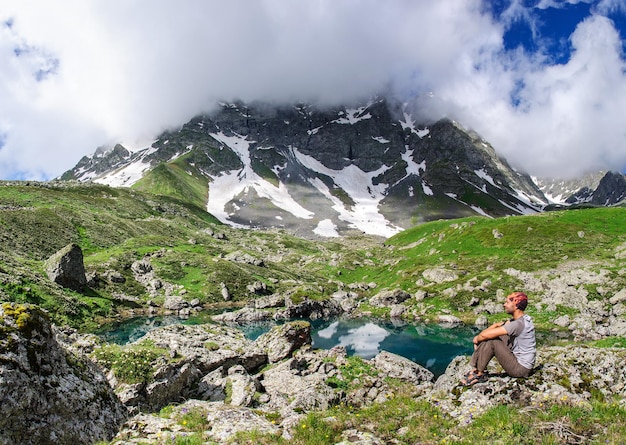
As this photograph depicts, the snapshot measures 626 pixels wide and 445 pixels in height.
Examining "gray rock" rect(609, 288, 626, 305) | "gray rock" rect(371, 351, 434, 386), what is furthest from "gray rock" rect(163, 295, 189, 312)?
"gray rock" rect(609, 288, 626, 305)

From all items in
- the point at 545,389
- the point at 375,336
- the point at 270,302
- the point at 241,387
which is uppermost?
the point at 241,387

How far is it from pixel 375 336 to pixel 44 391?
197 ft

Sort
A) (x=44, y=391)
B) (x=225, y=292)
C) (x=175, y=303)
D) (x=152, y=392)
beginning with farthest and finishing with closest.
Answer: (x=225, y=292) → (x=175, y=303) → (x=152, y=392) → (x=44, y=391)

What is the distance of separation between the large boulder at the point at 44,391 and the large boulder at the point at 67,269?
7019cm

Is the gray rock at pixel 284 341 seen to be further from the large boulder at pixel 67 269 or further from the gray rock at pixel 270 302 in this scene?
the large boulder at pixel 67 269

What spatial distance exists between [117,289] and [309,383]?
73832 millimetres

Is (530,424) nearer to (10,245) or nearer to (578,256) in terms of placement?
(578,256)

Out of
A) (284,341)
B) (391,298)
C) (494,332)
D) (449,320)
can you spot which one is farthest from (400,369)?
(391,298)

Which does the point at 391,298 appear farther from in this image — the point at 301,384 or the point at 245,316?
the point at 301,384

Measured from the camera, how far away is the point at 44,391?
40.1 feet

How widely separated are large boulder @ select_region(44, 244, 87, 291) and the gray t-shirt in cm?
8198

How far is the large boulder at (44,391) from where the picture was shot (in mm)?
11047

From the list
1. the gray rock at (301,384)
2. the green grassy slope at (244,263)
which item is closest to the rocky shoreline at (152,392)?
the gray rock at (301,384)

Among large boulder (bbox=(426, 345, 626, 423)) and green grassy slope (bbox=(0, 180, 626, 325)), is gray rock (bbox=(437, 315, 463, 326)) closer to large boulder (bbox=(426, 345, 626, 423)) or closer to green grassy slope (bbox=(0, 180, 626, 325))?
green grassy slope (bbox=(0, 180, 626, 325))
